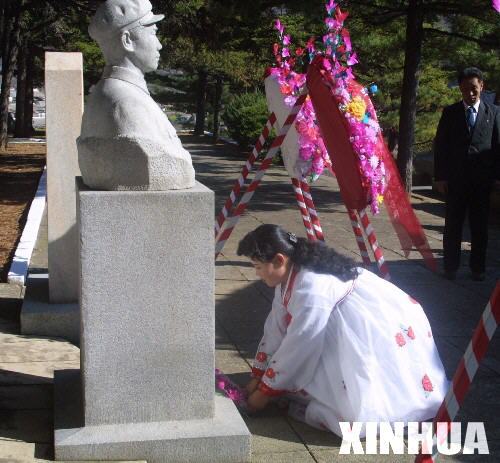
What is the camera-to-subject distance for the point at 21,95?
30.4 m

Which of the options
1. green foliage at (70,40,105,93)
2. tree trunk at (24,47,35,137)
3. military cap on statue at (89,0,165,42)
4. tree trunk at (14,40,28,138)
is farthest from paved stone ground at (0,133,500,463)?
tree trunk at (24,47,35,137)

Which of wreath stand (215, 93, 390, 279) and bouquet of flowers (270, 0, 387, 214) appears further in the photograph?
wreath stand (215, 93, 390, 279)

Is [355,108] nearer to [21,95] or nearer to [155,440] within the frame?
[155,440]

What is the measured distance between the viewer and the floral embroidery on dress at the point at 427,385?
173 inches

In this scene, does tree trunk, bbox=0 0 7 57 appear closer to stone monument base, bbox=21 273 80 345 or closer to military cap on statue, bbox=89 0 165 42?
stone monument base, bbox=21 273 80 345

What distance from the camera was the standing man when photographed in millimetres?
7984

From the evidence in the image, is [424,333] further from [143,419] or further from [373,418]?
[143,419]

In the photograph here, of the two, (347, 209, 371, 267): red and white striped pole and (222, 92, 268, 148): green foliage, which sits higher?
(222, 92, 268, 148): green foliage

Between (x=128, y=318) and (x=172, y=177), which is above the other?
(x=172, y=177)

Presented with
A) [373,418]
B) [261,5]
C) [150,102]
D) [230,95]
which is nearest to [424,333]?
[373,418]

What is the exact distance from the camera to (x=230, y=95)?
40.6 m

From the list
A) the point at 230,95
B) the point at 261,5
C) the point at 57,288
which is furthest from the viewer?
the point at 230,95

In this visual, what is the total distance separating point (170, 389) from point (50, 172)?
Answer: 9.31 feet

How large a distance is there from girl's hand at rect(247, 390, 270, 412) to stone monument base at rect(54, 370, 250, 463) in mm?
441
